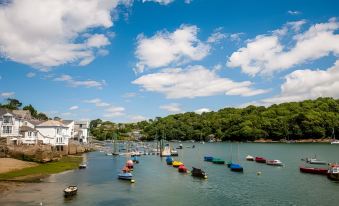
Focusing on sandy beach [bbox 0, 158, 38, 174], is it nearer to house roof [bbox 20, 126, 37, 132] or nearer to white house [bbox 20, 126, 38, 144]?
house roof [bbox 20, 126, 37, 132]

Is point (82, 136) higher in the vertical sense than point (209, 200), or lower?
higher

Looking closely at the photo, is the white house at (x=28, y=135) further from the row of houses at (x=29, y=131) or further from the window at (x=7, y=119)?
the window at (x=7, y=119)

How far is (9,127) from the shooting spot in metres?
102

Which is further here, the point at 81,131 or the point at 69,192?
the point at 81,131

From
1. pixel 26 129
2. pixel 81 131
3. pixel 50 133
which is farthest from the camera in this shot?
pixel 81 131

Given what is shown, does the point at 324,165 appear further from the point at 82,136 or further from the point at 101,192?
the point at 82,136

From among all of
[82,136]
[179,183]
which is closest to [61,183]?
[179,183]

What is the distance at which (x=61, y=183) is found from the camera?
217 ft

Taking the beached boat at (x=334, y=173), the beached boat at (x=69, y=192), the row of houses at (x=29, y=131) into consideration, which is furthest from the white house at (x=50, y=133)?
the beached boat at (x=334, y=173)

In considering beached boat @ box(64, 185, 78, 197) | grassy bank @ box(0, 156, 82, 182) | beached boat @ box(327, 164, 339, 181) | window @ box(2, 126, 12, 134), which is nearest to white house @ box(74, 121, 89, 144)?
window @ box(2, 126, 12, 134)

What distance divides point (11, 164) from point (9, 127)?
87.4ft

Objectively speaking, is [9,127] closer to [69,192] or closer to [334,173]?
[69,192]

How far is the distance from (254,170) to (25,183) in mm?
58950

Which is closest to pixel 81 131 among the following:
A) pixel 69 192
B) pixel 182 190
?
pixel 182 190
